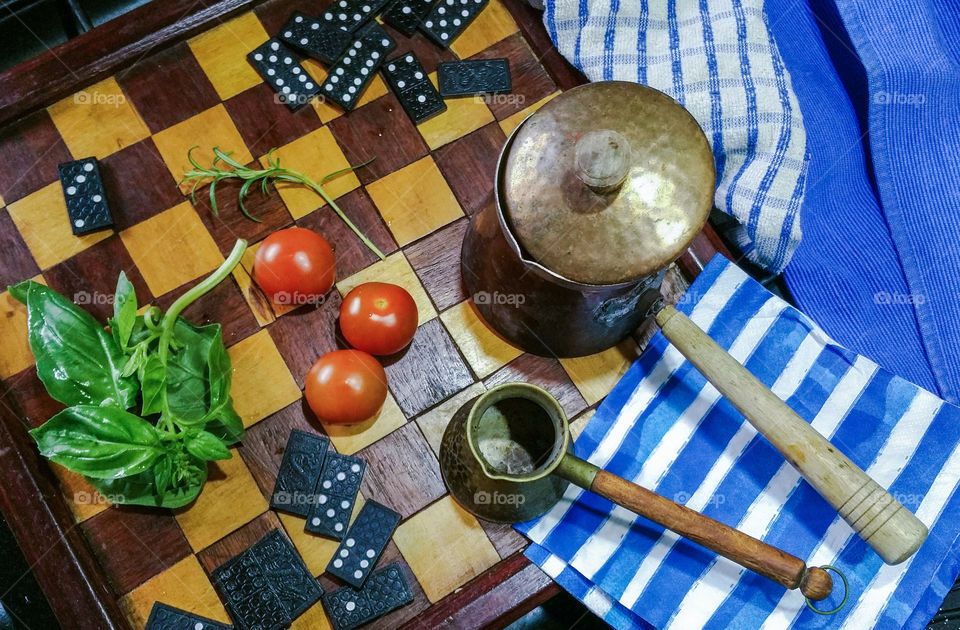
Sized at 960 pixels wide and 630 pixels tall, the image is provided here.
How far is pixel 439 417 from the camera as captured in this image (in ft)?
4.34

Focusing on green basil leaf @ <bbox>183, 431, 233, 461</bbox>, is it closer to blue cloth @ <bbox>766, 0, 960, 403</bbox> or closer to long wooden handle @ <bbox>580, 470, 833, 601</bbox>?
long wooden handle @ <bbox>580, 470, 833, 601</bbox>

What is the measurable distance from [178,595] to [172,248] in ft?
1.85

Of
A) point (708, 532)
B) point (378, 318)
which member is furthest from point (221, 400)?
point (708, 532)

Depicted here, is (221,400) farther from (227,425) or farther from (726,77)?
(726,77)

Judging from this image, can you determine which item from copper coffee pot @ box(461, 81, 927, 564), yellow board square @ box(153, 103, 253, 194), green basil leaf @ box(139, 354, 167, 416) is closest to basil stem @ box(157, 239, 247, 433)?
green basil leaf @ box(139, 354, 167, 416)

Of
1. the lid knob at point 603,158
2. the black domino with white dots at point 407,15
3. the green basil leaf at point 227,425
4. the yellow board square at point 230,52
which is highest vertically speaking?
the lid knob at point 603,158

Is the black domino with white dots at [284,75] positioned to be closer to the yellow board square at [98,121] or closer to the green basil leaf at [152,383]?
the yellow board square at [98,121]

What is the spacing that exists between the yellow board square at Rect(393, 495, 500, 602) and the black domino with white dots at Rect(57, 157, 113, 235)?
72cm

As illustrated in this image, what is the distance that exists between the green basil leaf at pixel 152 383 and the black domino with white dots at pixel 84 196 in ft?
1.01

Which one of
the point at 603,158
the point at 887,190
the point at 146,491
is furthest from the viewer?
the point at 887,190

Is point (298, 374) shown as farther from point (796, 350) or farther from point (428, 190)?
point (796, 350)

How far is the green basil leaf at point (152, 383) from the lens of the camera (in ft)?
3.76

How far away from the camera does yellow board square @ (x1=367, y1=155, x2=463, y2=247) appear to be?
139 centimetres

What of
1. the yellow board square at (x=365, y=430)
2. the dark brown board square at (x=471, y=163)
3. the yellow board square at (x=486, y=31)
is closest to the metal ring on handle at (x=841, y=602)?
the yellow board square at (x=365, y=430)
